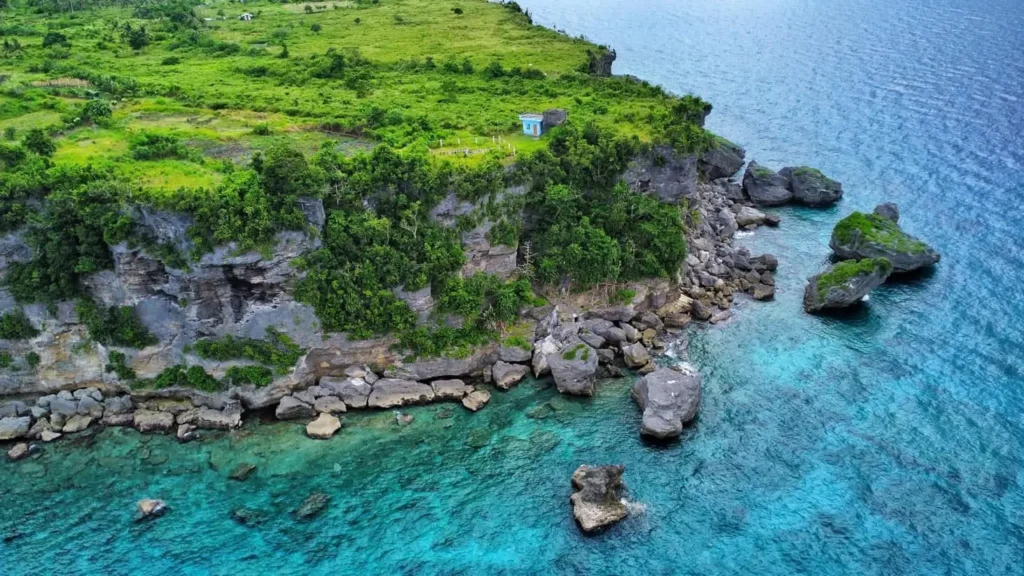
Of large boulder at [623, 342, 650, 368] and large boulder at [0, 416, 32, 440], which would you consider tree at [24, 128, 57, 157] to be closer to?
large boulder at [0, 416, 32, 440]

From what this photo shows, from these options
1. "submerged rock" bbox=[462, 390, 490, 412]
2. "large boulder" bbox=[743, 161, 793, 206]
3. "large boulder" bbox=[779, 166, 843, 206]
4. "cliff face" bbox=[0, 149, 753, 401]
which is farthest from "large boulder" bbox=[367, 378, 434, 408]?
"large boulder" bbox=[779, 166, 843, 206]

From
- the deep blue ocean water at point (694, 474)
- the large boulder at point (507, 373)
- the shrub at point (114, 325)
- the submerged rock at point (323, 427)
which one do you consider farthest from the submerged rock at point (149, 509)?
the large boulder at point (507, 373)

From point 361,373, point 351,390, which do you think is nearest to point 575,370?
point 361,373

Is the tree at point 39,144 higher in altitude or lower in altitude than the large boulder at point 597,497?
higher

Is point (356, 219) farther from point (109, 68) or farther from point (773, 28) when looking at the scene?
point (773, 28)

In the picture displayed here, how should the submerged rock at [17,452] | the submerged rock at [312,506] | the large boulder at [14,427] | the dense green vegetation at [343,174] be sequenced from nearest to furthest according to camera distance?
the submerged rock at [312,506] → the submerged rock at [17,452] → the large boulder at [14,427] → the dense green vegetation at [343,174]

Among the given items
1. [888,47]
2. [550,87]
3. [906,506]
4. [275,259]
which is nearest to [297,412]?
[275,259]

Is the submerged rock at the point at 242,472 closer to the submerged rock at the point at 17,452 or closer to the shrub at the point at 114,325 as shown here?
the shrub at the point at 114,325
